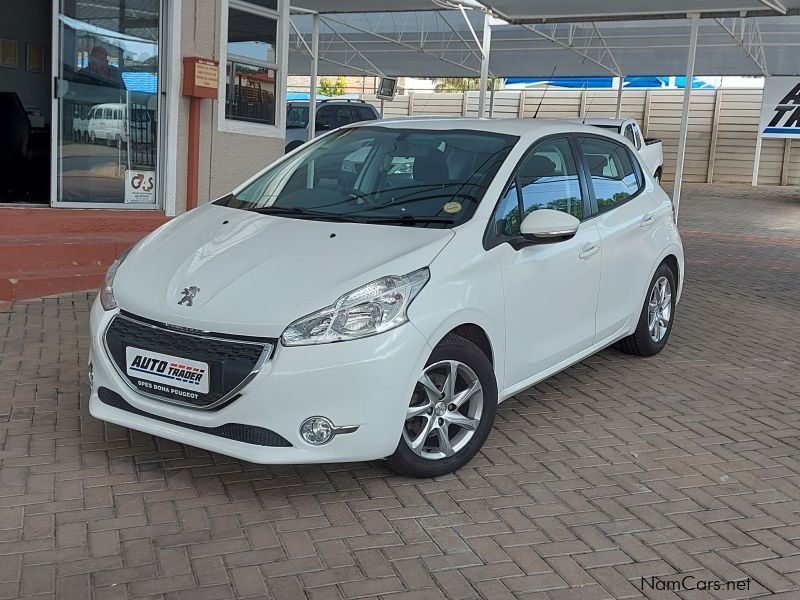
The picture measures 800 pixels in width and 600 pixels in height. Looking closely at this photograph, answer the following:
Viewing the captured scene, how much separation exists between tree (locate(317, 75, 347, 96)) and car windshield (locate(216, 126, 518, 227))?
42.6 m

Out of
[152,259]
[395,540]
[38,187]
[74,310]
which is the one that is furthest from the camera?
[38,187]

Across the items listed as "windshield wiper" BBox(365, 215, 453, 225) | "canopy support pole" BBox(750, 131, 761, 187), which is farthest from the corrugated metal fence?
"windshield wiper" BBox(365, 215, 453, 225)

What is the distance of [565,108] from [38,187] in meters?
27.9

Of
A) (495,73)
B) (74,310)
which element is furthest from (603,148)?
(495,73)

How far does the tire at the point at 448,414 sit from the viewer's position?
379cm

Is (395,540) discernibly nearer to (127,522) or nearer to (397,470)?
(397,470)

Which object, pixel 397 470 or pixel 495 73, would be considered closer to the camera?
pixel 397 470

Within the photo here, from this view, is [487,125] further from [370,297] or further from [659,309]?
[659,309]

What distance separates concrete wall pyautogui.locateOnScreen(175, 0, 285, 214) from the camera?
8484mm

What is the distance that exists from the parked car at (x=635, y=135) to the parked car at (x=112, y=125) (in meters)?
6.03

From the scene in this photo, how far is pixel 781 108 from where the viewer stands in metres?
29.9

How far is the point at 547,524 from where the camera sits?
3.58m

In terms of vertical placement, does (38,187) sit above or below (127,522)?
above

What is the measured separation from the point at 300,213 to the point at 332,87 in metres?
45.8
